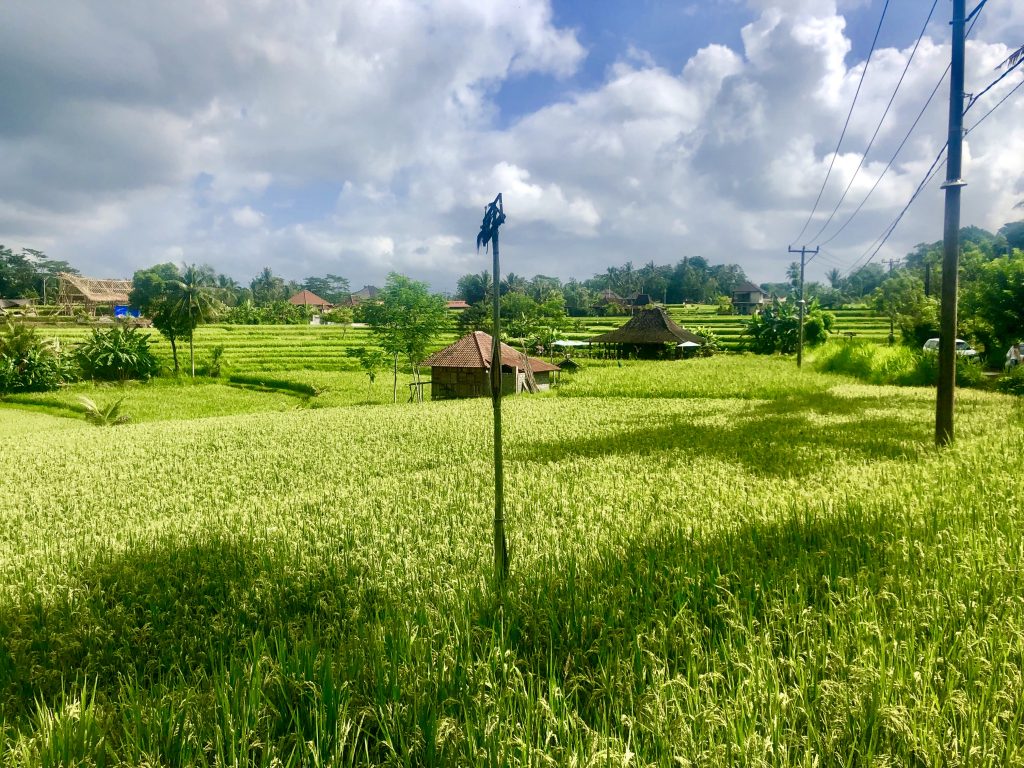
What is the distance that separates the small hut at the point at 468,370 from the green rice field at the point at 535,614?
58.0ft

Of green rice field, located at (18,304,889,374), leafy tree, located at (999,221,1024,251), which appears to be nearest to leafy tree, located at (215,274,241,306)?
green rice field, located at (18,304,889,374)

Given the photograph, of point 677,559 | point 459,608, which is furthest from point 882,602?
point 459,608

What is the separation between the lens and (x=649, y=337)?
46000mm

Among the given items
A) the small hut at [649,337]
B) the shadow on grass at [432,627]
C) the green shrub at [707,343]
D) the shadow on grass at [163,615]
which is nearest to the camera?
the shadow on grass at [432,627]

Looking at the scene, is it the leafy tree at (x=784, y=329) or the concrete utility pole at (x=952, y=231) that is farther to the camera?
the leafy tree at (x=784, y=329)

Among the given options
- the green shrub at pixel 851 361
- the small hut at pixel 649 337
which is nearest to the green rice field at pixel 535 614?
the green shrub at pixel 851 361

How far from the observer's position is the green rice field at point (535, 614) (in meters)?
2.13

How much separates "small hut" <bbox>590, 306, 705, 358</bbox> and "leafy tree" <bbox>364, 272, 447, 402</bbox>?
22087 millimetres

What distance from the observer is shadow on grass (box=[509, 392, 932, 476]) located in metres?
8.00

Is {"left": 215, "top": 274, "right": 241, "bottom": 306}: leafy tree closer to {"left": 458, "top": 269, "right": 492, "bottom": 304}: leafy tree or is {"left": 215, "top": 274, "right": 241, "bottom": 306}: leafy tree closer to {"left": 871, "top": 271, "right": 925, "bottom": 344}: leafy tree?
{"left": 458, "top": 269, "right": 492, "bottom": 304}: leafy tree

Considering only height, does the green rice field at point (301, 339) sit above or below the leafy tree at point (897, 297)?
below

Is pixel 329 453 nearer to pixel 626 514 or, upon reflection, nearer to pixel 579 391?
pixel 626 514

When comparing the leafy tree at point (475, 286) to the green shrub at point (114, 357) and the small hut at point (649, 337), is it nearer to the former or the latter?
the small hut at point (649, 337)

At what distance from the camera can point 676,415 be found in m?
14.2
